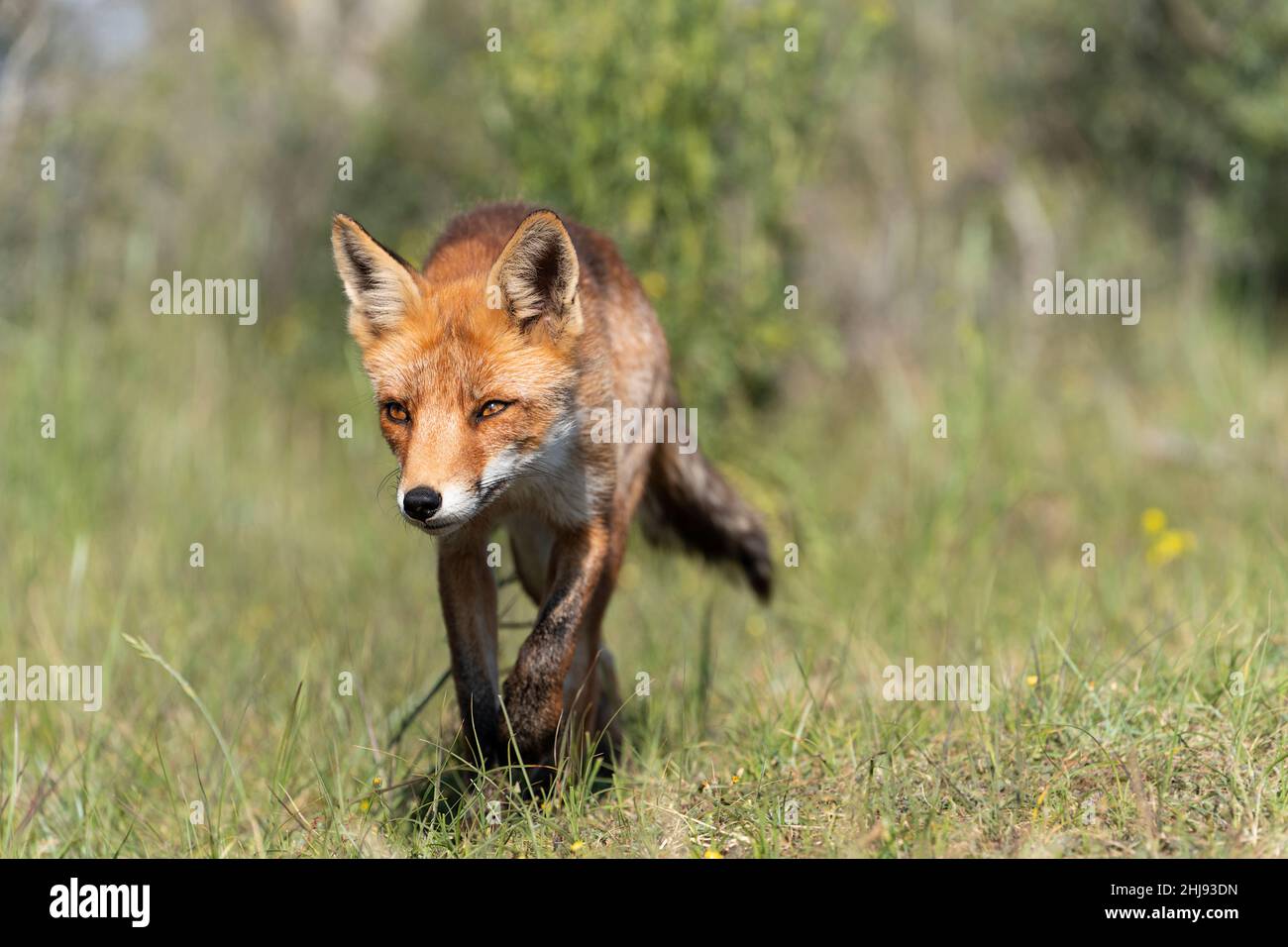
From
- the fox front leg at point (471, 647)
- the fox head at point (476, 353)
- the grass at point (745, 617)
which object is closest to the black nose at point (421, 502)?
the fox head at point (476, 353)

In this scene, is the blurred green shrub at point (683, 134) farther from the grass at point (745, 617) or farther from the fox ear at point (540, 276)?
the fox ear at point (540, 276)

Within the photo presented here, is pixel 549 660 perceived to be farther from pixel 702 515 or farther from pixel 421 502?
pixel 702 515

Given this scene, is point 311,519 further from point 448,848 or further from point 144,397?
point 448,848

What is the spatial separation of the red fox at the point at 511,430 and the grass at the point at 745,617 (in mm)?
389

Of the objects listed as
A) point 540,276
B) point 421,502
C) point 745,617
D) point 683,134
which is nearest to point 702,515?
point 745,617

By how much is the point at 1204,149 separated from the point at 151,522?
8.71 m

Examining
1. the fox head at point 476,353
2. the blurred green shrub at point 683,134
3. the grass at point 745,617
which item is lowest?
the grass at point 745,617

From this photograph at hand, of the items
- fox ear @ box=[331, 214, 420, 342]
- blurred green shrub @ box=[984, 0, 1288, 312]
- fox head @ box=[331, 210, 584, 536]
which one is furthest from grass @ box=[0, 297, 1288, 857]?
fox ear @ box=[331, 214, 420, 342]

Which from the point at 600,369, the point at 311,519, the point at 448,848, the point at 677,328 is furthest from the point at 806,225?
the point at 448,848

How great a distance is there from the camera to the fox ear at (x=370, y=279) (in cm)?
426

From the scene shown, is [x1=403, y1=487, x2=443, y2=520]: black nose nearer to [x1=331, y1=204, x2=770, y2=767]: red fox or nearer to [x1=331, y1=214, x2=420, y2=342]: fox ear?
[x1=331, y1=204, x2=770, y2=767]: red fox

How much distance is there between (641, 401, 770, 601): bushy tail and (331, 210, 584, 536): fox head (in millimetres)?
1240

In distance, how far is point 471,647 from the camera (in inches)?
176

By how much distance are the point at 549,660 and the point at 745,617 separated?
269 cm
